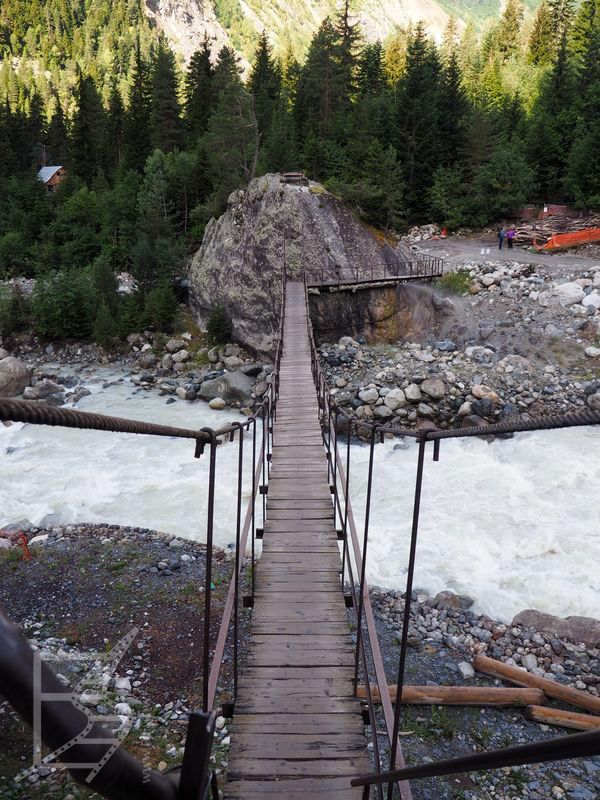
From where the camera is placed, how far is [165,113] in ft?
111

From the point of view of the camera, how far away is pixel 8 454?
1214 centimetres

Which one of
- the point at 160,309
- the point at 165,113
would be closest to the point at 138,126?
the point at 165,113

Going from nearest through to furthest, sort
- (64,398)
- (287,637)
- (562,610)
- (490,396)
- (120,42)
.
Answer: (287,637) → (562,610) → (490,396) → (64,398) → (120,42)

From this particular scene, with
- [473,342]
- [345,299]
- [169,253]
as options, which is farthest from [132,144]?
[473,342]

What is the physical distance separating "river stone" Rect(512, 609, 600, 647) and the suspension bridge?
98.5 inches

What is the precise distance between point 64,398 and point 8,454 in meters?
4.88

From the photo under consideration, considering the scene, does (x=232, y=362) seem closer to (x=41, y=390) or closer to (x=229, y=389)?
(x=229, y=389)

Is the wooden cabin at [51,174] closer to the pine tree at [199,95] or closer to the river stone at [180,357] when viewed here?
the pine tree at [199,95]

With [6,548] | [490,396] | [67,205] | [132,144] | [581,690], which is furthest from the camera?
[132,144]

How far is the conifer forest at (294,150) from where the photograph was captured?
890 inches

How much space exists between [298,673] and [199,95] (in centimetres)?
4061

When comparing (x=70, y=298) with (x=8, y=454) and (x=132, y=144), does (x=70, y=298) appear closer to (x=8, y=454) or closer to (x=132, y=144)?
(x=8, y=454)

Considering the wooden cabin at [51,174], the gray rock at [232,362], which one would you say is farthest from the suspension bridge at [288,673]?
the wooden cabin at [51,174]

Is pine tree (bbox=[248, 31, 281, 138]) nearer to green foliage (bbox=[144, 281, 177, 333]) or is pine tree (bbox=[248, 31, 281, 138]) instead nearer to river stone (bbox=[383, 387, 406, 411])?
green foliage (bbox=[144, 281, 177, 333])
